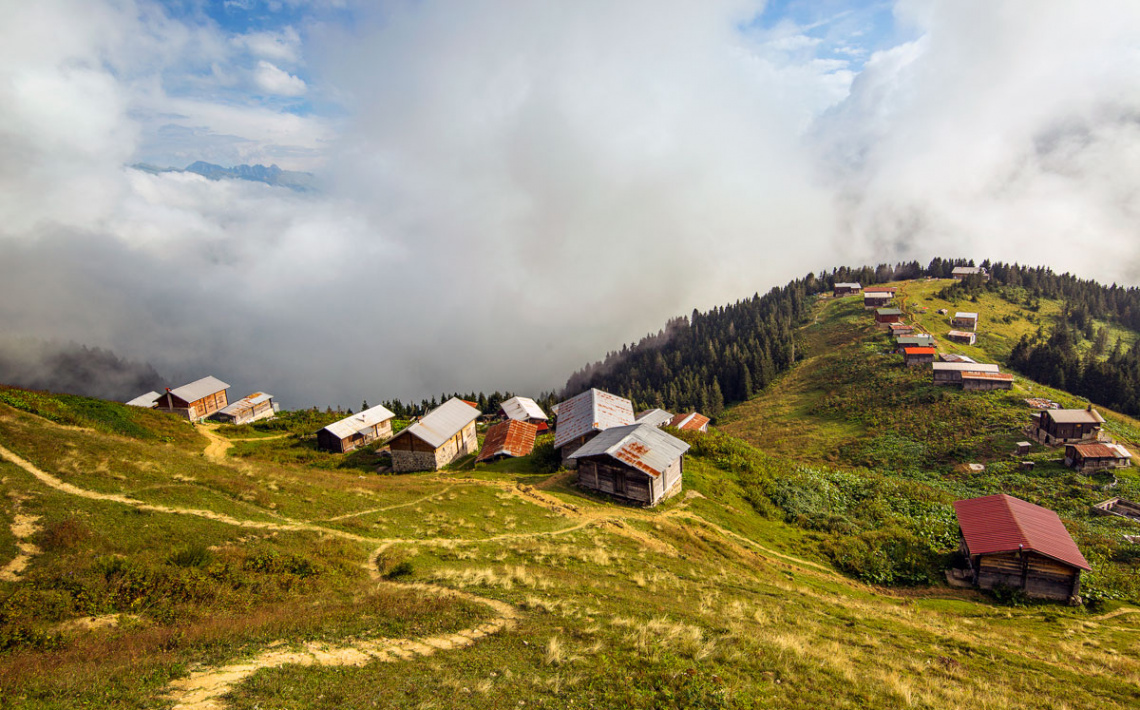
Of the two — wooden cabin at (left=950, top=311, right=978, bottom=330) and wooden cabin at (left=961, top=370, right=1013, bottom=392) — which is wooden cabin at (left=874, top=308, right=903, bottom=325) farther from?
wooden cabin at (left=961, top=370, right=1013, bottom=392)

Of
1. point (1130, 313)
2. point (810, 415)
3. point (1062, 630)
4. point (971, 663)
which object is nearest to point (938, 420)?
point (810, 415)

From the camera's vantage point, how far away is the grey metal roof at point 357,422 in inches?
2783

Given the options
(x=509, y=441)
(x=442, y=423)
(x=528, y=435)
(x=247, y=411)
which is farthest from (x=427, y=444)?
(x=247, y=411)

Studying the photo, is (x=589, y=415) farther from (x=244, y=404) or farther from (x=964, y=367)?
(x=964, y=367)

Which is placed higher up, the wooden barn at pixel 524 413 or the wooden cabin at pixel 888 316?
the wooden cabin at pixel 888 316

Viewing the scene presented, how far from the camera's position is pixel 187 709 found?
10758 millimetres

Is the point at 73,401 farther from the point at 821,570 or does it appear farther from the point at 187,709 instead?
the point at 821,570

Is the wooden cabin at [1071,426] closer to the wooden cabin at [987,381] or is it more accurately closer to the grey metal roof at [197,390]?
the wooden cabin at [987,381]

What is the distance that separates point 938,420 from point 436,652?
9886 centimetres

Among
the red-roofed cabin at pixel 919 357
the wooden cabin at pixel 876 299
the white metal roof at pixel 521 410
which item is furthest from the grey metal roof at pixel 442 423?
the wooden cabin at pixel 876 299

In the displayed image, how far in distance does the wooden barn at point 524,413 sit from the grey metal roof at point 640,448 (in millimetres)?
42722

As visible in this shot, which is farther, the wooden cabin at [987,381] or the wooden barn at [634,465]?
the wooden cabin at [987,381]

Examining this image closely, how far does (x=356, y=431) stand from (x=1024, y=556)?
246ft

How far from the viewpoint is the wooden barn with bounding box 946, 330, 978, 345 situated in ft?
399
